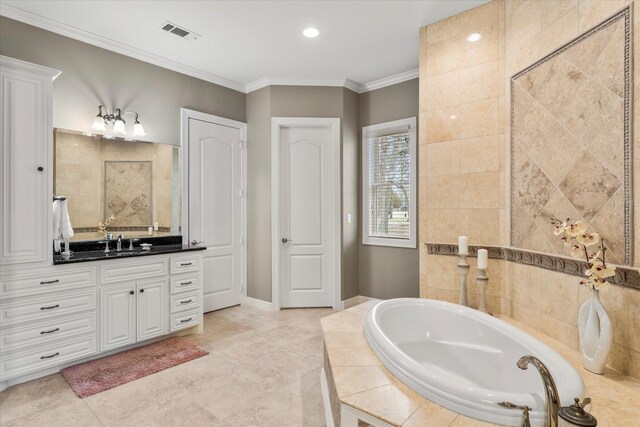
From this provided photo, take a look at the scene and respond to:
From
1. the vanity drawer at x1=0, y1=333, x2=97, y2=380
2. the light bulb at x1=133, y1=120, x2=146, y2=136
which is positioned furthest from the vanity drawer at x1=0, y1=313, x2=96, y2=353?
the light bulb at x1=133, y1=120, x2=146, y2=136

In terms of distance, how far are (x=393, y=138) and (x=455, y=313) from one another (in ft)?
7.96

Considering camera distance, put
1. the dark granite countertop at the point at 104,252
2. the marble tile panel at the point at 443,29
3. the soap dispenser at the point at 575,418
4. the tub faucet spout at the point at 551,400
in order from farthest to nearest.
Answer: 1. the marble tile panel at the point at 443,29
2. the dark granite countertop at the point at 104,252
3. the tub faucet spout at the point at 551,400
4. the soap dispenser at the point at 575,418

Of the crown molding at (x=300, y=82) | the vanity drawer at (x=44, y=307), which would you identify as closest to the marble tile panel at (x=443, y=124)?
the crown molding at (x=300, y=82)

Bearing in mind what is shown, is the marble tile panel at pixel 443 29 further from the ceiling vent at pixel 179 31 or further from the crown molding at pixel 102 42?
the crown molding at pixel 102 42

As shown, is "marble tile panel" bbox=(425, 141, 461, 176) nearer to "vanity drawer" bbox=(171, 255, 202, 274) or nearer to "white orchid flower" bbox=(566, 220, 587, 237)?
"white orchid flower" bbox=(566, 220, 587, 237)

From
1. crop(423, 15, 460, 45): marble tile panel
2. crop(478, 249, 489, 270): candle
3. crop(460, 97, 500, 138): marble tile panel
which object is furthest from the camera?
crop(423, 15, 460, 45): marble tile panel

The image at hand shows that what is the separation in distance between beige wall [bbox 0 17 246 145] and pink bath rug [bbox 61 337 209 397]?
2003mm

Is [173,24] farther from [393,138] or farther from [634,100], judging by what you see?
[634,100]

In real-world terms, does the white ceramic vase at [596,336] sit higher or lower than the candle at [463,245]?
lower

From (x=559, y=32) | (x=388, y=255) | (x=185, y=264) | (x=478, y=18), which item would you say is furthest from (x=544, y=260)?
(x=185, y=264)

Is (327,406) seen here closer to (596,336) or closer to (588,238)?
(596,336)

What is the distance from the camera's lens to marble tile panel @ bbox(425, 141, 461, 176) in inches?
106

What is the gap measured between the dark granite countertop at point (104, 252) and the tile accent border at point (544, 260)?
91.3 inches

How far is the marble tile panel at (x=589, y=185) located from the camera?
66.4 inches
